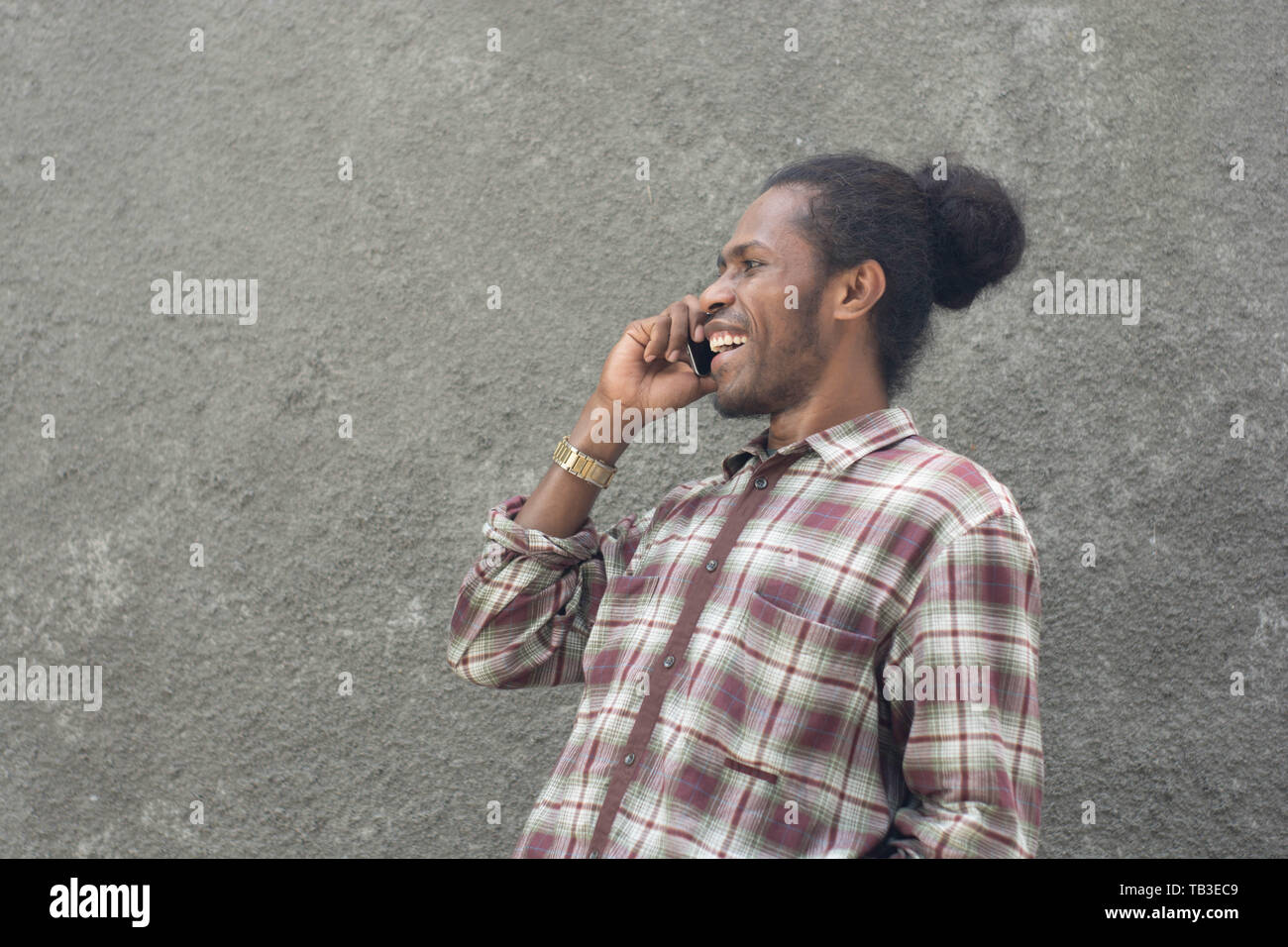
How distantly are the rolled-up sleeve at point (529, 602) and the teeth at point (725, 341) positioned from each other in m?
0.32

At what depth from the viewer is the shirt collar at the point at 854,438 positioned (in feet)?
5.25

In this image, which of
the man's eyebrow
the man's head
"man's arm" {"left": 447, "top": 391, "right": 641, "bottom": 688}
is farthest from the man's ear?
"man's arm" {"left": 447, "top": 391, "right": 641, "bottom": 688}

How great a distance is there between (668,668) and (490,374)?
1.51 meters

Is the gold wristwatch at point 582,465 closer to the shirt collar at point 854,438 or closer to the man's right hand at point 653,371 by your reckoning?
the man's right hand at point 653,371

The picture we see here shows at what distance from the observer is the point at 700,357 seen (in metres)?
1.88

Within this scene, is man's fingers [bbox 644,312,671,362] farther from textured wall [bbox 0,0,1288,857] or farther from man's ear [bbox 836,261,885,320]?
textured wall [bbox 0,0,1288,857]

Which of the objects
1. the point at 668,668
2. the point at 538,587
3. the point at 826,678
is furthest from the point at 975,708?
the point at 538,587

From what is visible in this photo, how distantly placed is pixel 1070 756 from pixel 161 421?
2.42m

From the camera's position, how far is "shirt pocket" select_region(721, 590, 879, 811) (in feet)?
4.54

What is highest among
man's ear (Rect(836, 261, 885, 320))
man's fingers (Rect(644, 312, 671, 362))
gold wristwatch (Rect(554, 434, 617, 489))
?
man's ear (Rect(836, 261, 885, 320))

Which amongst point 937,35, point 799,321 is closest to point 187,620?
point 799,321

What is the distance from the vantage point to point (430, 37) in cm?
Result: 297

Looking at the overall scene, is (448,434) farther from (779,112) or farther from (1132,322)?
(1132,322)

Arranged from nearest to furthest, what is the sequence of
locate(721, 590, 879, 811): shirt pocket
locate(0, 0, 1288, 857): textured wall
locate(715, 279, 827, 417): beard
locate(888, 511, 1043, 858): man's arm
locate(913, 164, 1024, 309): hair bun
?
locate(888, 511, 1043, 858): man's arm
locate(721, 590, 879, 811): shirt pocket
locate(715, 279, 827, 417): beard
locate(913, 164, 1024, 309): hair bun
locate(0, 0, 1288, 857): textured wall
